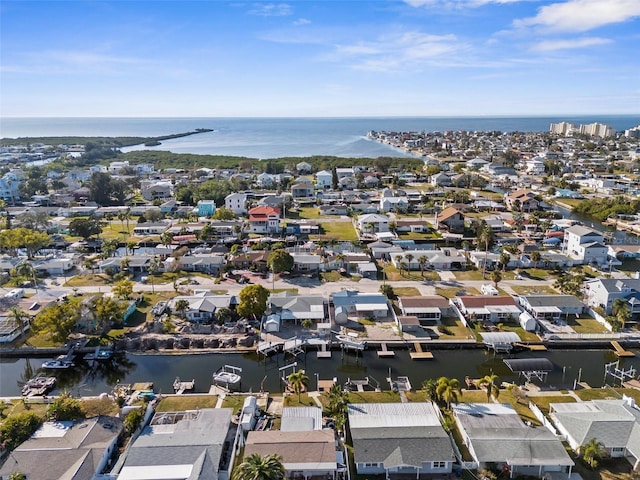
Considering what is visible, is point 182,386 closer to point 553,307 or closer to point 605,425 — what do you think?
point 605,425

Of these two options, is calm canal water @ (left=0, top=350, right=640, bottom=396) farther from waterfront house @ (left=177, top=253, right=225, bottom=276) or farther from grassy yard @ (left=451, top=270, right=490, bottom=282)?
waterfront house @ (left=177, top=253, right=225, bottom=276)

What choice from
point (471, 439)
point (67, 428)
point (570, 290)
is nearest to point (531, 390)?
point (471, 439)

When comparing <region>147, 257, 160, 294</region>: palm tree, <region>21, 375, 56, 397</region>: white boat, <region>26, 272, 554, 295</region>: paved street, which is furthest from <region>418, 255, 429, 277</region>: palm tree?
<region>21, 375, 56, 397</region>: white boat

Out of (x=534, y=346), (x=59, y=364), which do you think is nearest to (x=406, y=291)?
(x=534, y=346)

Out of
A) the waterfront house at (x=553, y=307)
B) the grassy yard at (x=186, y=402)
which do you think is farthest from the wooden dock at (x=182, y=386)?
the waterfront house at (x=553, y=307)

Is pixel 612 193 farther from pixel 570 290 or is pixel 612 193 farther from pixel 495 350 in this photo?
pixel 495 350
